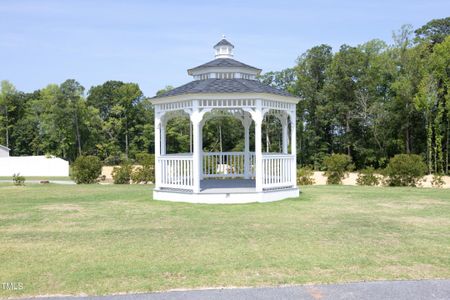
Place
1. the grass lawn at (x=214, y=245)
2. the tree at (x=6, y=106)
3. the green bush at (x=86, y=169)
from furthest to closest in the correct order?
the tree at (x=6, y=106)
the green bush at (x=86, y=169)
the grass lawn at (x=214, y=245)

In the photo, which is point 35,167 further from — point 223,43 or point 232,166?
point 223,43

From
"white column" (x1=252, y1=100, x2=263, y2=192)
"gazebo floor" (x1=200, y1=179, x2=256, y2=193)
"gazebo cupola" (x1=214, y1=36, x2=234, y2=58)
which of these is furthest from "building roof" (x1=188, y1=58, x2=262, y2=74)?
"gazebo floor" (x1=200, y1=179, x2=256, y2=193)

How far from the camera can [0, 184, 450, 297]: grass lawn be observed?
520 cm

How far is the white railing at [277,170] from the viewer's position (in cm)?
1298

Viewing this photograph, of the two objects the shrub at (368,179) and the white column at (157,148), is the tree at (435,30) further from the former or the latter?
the white column at (157,148)

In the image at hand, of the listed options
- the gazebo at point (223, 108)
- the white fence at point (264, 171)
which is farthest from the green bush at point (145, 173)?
the white fence at point (264, 171)

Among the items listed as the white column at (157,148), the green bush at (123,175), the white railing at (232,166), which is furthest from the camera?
the green bush at (123,175)

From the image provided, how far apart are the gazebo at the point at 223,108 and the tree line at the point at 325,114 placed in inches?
572

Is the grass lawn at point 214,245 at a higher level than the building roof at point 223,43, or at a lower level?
lower

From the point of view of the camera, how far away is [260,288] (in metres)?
4.79

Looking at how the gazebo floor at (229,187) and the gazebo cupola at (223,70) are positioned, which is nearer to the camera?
the gazebo floor at (229,187)

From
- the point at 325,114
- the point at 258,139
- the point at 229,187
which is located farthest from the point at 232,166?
the point at 325,114

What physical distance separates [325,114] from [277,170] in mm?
27885

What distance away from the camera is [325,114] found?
132ft
